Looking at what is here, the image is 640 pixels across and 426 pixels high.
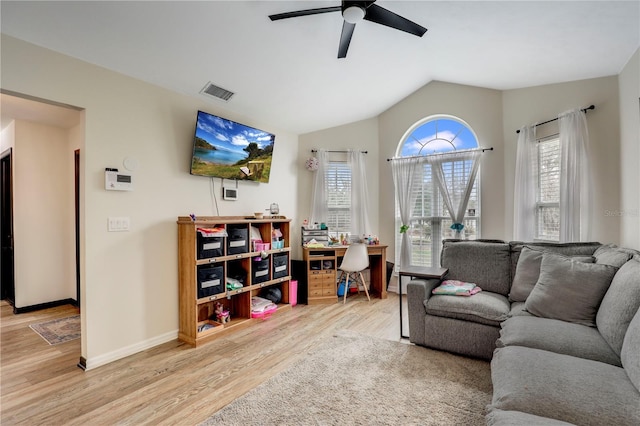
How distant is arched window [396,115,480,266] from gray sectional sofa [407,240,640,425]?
1.27m

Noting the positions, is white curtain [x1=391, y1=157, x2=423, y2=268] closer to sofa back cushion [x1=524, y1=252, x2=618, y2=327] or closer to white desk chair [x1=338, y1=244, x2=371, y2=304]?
white desk chair [x1=338, y1=244, x2=371, y2=304]

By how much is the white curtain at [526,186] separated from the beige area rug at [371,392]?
1907 mm

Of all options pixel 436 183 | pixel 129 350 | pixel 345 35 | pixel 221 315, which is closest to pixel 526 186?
pixel 436 183

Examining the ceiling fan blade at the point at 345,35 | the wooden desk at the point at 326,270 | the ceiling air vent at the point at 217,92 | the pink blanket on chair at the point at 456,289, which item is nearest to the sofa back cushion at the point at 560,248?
the pink blanket on chair at the point at 456,289

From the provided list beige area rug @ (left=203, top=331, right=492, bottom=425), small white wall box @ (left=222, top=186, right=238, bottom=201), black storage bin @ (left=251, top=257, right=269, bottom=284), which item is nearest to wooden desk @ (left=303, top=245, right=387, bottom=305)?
black storage bin @ (left=251, top=257, right=269, bottom=284)

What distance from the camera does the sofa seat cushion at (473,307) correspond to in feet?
7.90

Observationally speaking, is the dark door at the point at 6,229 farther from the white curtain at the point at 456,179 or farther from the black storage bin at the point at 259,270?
the white curtain at the point at 456,179

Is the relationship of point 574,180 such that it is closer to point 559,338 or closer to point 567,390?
point 559,338

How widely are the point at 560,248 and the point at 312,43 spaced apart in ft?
9.55

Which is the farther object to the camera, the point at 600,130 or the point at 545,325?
the point at 600,130

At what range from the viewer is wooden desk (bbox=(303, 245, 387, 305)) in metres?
4.20

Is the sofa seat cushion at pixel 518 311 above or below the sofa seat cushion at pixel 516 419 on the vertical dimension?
above

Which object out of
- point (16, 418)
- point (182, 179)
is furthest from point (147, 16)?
point (16, 418)

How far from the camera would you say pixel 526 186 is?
3.58 meters
